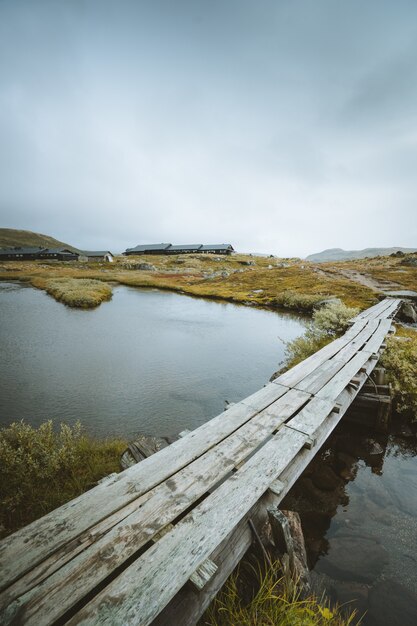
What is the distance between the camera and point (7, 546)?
2.78m

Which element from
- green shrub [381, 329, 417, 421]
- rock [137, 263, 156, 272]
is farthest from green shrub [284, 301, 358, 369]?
rock [137, 263, 156, 272]

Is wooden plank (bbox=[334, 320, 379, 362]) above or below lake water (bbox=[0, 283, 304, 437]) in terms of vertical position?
above

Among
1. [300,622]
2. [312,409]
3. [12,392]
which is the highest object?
[312,409]

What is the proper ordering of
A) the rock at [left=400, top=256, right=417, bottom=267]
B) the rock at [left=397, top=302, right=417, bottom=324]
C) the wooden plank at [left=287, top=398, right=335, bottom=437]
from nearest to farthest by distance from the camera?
the wooden plank at [left=287, top=398, right=335, bottom=437] < the rock at [left=397, top=302, right=417, bottom=324] < the rock at [left=400, top=256, right=417, bottom=267]

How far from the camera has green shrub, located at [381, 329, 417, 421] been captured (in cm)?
862

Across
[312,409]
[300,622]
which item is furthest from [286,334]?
[300,622]

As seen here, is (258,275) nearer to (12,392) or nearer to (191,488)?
(12,392)

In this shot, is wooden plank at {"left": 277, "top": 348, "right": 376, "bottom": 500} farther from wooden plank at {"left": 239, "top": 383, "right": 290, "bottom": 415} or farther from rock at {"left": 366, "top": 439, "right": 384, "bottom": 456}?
rock at {"left": 366, "top": 439, "right": 384, "bottom": 456}

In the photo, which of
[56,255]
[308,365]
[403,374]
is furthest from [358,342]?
[56,255]

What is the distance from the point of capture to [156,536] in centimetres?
317

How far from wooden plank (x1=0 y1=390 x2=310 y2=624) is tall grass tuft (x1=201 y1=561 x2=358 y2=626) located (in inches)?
42.5

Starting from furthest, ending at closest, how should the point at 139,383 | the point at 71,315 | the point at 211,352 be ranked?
1. the point at 71,315
2. the point at 211,352
3. the point at 139,383

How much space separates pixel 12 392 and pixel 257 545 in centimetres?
1067

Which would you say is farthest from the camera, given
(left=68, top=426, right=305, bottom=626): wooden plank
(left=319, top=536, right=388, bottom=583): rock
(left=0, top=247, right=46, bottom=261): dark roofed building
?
(left=0, top=247, right=46, bottom=261): dark roofed building
